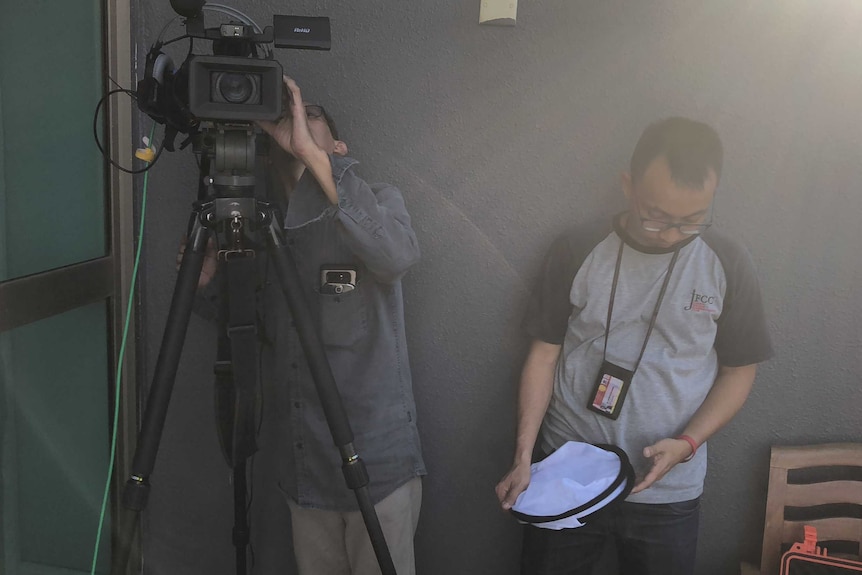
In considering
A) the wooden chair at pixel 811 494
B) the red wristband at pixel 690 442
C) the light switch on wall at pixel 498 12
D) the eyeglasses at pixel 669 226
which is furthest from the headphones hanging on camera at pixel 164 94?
the wooden chair at pixel 811 494

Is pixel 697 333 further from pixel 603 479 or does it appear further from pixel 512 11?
pixel 512 11

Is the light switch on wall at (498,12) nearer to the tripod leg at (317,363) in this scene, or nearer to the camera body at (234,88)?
the camera body at (234,88)

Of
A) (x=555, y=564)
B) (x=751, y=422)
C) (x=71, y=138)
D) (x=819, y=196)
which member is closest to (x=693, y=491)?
(x=751, y=422)

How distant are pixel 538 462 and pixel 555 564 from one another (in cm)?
24

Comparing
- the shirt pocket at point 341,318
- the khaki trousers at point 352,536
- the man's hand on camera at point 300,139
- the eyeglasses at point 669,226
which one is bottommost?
the khaki trousers at point 352,536

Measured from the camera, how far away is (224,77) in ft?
4.06

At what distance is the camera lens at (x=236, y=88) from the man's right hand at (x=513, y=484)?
1.02m

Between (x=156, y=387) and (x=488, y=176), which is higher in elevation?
(x=488, y=176)

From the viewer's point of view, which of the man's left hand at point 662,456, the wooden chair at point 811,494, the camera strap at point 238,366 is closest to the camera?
the camera strap at point 238,366

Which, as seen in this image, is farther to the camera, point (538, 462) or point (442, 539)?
point (442, 539)

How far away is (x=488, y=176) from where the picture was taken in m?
1.70

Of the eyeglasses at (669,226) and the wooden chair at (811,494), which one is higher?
the eyeglasses at (669,226)

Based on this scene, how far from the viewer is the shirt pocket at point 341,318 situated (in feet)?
5.14

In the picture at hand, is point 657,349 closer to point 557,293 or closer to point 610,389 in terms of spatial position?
point 610,389
